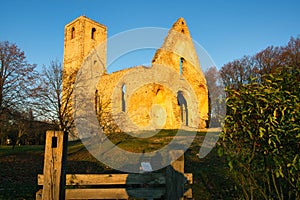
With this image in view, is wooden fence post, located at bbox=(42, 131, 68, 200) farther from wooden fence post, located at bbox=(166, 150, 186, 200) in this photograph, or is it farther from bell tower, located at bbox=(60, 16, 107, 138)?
bell tower, located at bbox=(60, 16, 107, 138)

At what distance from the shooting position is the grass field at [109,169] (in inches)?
277

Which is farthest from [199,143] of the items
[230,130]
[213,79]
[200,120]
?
[213,79]

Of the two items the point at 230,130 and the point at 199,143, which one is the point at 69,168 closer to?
the point at 199,143

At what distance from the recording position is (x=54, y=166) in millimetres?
4004

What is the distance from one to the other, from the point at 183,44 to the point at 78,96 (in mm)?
13432

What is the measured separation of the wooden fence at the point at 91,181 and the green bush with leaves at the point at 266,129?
3.11 ft

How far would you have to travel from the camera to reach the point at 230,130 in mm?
3871

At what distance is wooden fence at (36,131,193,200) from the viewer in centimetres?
398

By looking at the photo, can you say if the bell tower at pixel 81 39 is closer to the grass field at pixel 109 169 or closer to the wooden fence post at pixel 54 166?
the grass field at pixel 109 169

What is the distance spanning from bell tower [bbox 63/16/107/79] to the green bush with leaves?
Result: 3026 centimetres

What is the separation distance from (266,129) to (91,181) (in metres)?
3.03

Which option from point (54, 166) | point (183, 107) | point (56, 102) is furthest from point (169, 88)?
point (54, 166)

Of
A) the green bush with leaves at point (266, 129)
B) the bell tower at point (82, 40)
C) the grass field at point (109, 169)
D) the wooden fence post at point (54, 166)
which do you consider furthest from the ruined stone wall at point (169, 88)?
the green bush with leaves at point (266, 129)

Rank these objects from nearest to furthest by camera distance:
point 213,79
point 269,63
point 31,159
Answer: point 31,159 < point 269,63 < point 213,79
